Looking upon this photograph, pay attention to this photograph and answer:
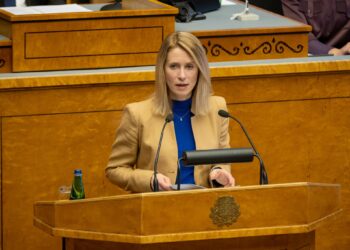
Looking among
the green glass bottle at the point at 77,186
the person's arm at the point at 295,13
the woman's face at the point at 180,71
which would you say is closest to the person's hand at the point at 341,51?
the person's arm at the point at 295,13

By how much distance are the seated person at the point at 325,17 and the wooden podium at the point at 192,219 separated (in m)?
2.51

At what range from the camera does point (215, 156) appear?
11.2 feet

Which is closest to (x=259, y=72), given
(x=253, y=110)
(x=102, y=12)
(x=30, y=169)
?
(x=253, y=110)

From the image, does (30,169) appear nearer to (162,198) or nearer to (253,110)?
(253,110)

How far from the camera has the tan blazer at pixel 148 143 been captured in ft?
12.4

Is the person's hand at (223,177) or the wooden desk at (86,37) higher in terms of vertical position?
the wooden desk at (86,37)

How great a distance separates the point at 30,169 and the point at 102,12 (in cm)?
70

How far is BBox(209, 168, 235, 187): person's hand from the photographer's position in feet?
11.9

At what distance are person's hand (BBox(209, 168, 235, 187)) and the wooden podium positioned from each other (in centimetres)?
34

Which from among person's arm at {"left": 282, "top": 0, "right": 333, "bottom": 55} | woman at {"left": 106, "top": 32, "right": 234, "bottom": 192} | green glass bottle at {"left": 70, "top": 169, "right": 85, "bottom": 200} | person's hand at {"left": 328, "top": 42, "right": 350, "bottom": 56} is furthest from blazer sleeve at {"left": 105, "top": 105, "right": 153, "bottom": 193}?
person's arm at {"left": 282, "top": 0, "right": 333, "bottom": 55}

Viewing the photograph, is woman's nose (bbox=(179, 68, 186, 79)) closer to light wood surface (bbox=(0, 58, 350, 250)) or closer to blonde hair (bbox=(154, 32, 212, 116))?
blonde hair (bbox=(154, 32, 212, 116))

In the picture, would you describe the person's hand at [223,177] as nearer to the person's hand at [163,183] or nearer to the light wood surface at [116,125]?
the person's hand at [163,183]

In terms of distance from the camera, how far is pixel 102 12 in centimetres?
463

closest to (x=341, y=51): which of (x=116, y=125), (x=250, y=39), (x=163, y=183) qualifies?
(x=250, y=39)
